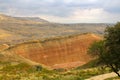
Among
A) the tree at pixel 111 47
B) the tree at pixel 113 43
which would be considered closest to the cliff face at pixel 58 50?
the tree at pixel 111 47

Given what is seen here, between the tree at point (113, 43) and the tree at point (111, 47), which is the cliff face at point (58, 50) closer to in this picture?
the tree at point (111, 47)

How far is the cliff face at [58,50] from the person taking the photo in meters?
170

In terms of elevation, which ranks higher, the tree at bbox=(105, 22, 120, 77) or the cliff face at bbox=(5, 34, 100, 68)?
the tree at bbox=(105, 22, 120, 77)

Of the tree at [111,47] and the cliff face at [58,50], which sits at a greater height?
the tree at [111,47]

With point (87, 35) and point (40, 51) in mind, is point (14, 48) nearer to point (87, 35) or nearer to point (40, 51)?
point (40, 51)

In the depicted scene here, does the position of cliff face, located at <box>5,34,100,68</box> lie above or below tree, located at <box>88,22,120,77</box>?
below

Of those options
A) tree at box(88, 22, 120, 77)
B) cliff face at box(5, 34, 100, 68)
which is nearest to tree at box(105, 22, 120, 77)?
tree at box(88, 22, 120, 77)

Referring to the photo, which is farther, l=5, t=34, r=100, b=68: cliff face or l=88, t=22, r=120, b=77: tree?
l=5, t=34, r=100, b=68: cliff face

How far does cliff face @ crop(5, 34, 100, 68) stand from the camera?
170 meters

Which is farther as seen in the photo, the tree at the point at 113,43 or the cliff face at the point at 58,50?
the cliff face at the point at 58,50

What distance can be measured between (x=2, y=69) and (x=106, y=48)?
58241 mm

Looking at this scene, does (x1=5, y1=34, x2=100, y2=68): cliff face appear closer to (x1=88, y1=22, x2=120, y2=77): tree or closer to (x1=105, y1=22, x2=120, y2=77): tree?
(x1=88, y1=22, x2=120, y2=77): tree

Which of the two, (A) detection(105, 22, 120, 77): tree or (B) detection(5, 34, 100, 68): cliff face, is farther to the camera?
(B) detection(5, 34, 100, 68): cliff face

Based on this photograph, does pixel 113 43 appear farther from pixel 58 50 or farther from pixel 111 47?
pixel 58 50
